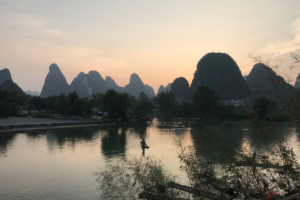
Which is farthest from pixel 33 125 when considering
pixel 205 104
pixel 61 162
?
pixel 205 104

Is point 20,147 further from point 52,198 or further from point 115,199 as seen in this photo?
point 115,199

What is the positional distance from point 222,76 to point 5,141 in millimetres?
153476

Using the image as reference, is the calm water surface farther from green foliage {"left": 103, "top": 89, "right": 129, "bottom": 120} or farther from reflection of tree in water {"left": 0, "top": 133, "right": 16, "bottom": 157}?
green foliage {"left": 103, "top": 89, "right": 129, "bottom": 120}

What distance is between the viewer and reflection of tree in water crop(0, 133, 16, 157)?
23427mm

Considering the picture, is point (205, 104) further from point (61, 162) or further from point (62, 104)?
point (61, 162)

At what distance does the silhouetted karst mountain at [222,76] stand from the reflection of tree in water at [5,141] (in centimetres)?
13852

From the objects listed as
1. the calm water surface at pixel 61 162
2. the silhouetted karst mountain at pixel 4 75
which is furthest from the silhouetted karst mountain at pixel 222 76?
the calm water surface at pixel 61 162

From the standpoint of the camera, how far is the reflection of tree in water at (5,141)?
2343 centimetres

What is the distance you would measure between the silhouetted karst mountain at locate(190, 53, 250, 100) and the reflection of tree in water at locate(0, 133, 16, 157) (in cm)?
13852

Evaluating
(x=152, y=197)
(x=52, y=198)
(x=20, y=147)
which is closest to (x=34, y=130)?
(x=20, y=147)

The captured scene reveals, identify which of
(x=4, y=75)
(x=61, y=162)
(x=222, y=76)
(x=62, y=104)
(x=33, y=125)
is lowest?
(x=61, y=162)

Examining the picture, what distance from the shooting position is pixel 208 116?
240 ft

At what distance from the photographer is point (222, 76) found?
163 metres

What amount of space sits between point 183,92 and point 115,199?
189088mm
